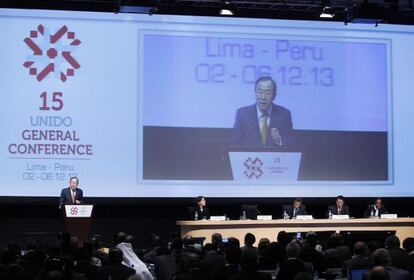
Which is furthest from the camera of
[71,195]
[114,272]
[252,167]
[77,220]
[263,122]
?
[263,122]

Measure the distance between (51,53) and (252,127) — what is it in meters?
4.05

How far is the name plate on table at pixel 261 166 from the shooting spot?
1417 centimetres

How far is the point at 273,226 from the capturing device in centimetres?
1308

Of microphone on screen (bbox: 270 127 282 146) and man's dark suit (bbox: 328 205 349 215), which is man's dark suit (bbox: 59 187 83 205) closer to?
microphone on screen (bbox: 270 127 282 146)

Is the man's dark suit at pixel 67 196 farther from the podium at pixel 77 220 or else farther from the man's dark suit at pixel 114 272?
the man's dark suit at pixel 114 272

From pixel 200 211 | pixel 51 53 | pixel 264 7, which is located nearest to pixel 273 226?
pixel 200 211

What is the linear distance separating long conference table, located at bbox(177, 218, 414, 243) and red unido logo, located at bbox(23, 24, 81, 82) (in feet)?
11.7

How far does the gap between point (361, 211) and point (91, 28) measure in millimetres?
6735

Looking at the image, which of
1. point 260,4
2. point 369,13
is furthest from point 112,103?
point 369,13

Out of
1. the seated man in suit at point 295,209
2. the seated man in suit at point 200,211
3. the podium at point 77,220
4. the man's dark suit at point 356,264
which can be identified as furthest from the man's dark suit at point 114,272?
the seated man in suit at point 295,209

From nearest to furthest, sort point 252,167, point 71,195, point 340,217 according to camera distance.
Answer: point 71,195, point 340,217, point 252,167

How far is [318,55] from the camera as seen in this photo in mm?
14586

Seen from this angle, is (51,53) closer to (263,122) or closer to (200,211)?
(200,211)

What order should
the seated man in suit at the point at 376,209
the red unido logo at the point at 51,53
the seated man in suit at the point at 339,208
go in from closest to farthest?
the red unido logo at the point at 51,53, the seated man in suit at the point at 339,208, the seated man in suit at the point at 376,209
